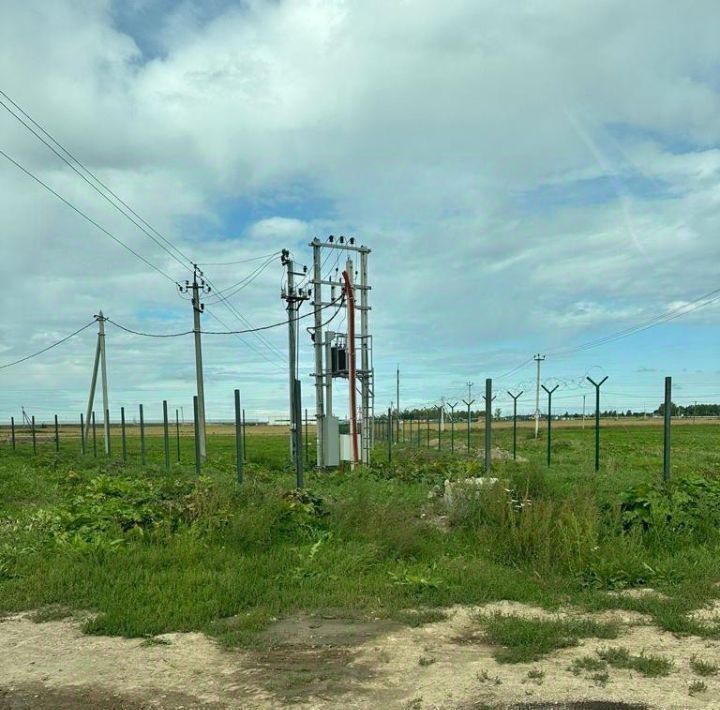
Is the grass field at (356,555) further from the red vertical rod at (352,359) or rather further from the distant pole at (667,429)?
the red vertical rod at (352,359)

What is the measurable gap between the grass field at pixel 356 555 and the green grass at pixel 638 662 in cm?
39

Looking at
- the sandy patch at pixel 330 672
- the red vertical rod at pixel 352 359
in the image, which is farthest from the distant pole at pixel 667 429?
the red vertical rod at pixel 352 359

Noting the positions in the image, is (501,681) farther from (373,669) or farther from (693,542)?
(693,542)

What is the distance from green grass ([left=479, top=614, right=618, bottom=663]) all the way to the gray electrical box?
12.7m

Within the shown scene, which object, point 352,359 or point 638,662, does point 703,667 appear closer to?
point 638,662

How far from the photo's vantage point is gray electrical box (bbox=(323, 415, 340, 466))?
720 inches

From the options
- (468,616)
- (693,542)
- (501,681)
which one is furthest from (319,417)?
(501,681)

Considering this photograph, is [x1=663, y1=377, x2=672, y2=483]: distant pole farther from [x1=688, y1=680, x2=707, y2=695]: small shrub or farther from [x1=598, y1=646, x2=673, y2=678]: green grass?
[x1=688, y1=680, x2=707, y2=695]: small shrub

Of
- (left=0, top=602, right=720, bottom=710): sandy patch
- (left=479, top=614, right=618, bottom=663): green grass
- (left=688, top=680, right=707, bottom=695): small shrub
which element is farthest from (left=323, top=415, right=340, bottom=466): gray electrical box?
(left=688, top=680, right=707, bottom=695): small shrub

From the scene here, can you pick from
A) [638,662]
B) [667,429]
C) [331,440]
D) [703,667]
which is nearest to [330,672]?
[638,662]

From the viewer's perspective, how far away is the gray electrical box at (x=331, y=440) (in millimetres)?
18297

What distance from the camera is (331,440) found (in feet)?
60.1

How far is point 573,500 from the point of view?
845 cm

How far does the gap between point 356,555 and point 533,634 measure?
2662 millimetres
